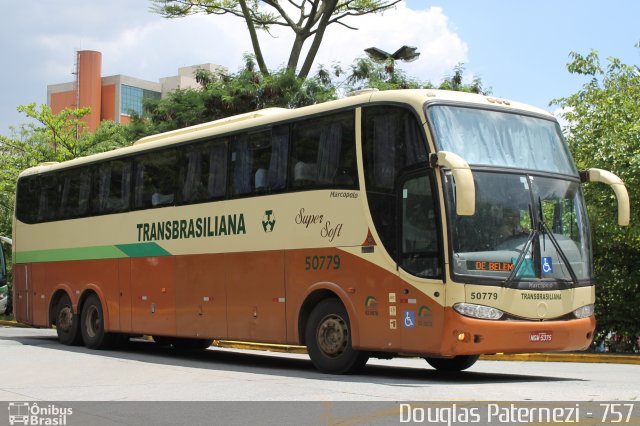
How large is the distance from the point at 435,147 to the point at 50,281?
1273 cm

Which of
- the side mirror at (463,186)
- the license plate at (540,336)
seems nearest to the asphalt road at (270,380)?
A: the license plate at (540,336)

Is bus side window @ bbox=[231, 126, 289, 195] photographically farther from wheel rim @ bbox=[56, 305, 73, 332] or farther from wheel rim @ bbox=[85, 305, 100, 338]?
wheel rim @ bbox=[56, 305, 73, 332]

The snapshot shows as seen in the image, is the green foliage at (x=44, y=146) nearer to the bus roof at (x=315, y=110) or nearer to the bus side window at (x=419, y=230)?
the bus roof at (x=315, y=110)

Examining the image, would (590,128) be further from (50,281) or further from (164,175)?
(50,281)

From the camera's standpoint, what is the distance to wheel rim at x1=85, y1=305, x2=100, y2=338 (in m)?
21.0

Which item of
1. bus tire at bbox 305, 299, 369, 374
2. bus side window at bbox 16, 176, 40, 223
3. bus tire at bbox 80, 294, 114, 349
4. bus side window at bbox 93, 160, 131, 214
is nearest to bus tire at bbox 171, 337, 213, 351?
bus tire at bbox 80, 294, 114, 349

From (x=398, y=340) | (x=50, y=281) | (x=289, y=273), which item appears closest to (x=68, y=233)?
(x=50, y=281)

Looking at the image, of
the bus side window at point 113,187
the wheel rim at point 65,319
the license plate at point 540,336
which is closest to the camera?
the license plate at point 540,336

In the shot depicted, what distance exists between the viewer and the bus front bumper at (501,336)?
1234cm

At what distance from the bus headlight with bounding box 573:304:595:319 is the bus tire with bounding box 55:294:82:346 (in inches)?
468

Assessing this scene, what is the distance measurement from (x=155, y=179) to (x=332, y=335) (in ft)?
20.5

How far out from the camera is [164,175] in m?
18.6

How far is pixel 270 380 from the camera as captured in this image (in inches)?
514

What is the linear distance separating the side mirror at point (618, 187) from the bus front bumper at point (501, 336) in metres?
1.68
